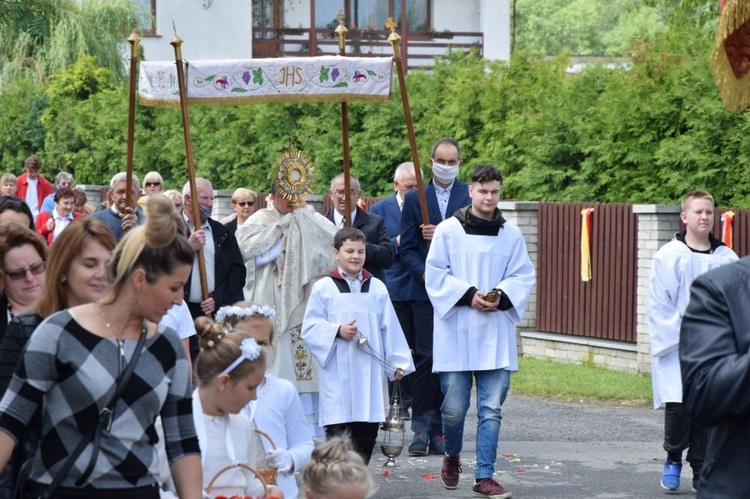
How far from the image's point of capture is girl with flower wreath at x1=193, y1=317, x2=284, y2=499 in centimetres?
515

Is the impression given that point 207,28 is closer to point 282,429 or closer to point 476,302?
point 476,302

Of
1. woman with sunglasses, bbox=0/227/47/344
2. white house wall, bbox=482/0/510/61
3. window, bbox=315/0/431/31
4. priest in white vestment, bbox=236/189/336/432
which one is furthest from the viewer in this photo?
white house wall, bbox=482/0/510/61

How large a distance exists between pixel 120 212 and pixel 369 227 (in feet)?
6.36

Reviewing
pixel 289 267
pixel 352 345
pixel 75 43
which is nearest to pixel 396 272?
pixel 289 267

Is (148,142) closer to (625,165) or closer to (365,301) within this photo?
(625,165)

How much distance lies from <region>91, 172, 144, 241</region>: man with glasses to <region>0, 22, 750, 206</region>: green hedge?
6552mm

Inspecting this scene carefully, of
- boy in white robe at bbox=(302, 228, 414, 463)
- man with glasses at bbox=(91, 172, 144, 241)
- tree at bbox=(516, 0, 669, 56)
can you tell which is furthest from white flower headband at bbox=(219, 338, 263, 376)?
tree at bbox=(516, 0, 669, 56)

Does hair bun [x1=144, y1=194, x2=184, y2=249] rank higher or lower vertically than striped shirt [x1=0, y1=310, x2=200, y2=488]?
higher

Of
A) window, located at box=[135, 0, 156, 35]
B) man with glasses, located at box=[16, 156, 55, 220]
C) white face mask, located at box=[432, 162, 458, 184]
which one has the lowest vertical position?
white face mask, located at box=[432, 162, 458, 184]

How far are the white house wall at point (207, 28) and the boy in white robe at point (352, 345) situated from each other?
31.3m

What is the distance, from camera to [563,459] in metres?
10.6

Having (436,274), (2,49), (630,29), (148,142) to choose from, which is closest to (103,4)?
(2,49)

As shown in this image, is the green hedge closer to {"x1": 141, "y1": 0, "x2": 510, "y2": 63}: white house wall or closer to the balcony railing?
the balcony railing

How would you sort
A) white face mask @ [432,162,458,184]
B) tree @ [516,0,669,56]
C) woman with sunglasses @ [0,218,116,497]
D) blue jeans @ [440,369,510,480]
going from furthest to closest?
tree @ [516,0,669,56] < white face mask @ [432,162,458,184] < blue jeans @ [440,369,510,480] < woman with sunglasses @ [0,218,116,497]
